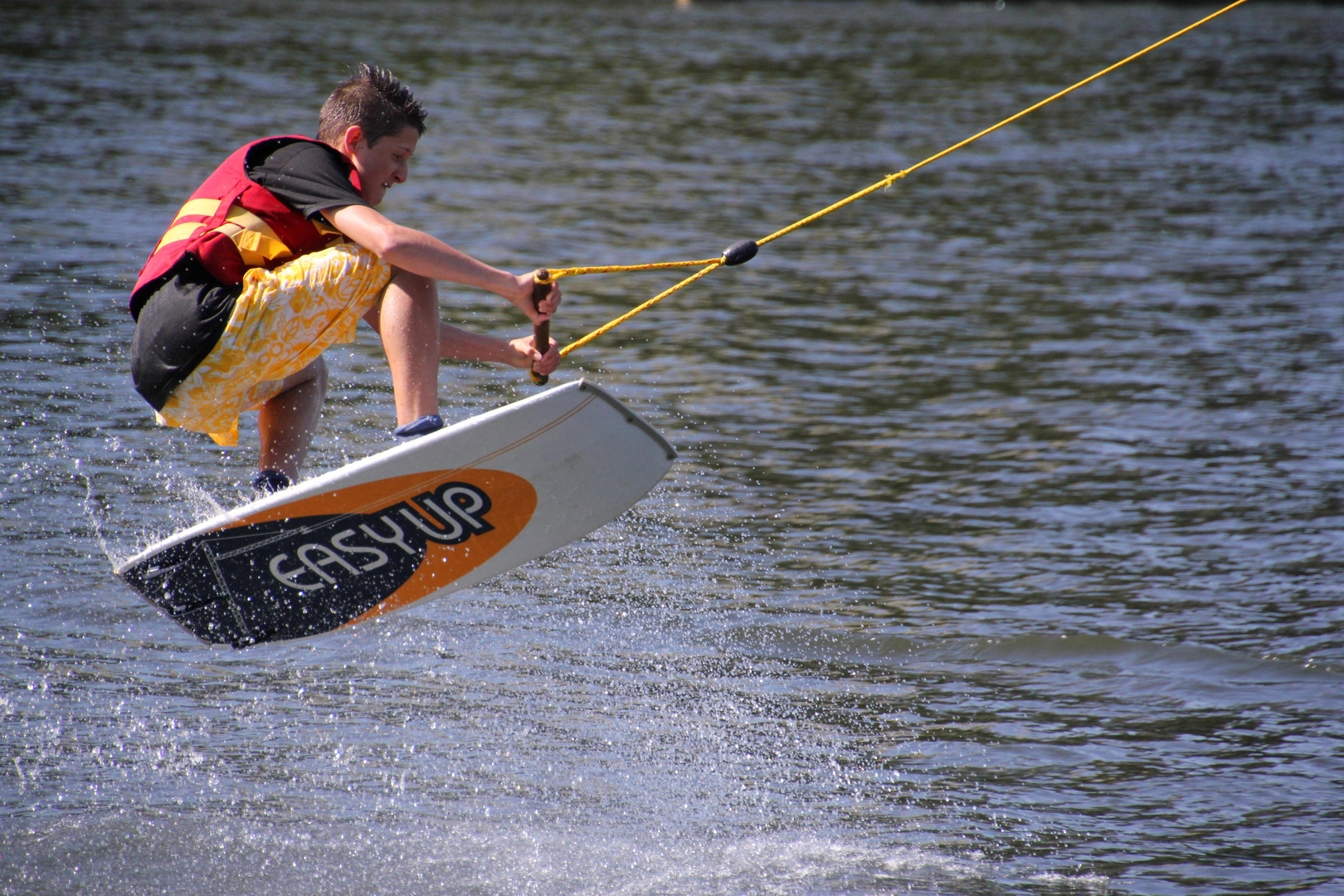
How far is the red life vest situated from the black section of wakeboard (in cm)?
73

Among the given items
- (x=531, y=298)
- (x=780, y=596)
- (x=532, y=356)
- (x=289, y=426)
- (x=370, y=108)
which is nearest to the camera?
(x=531, y=298)

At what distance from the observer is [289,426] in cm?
448

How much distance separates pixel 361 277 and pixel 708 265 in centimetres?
131

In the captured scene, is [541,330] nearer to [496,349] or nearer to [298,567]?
[496,349]

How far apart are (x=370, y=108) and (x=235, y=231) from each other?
528 millimetres

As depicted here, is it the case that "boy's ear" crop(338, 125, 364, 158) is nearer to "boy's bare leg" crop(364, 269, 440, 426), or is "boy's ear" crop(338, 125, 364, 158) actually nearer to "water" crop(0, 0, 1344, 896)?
"boy's bare leg" crop(364, 269, 440, 426)

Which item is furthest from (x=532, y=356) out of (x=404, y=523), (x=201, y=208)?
(x=201, y=208)

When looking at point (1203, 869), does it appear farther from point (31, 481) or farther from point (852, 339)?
point (852, 339)

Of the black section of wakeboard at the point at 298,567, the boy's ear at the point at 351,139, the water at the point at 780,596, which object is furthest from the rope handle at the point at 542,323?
Answer: the water at the point at 780,596

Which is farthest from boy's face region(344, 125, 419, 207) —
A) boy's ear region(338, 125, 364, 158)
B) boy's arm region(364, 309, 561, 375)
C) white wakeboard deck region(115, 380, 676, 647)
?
white wakeboard deck region(115, 380, 676, 647)

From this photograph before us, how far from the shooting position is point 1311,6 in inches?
1806

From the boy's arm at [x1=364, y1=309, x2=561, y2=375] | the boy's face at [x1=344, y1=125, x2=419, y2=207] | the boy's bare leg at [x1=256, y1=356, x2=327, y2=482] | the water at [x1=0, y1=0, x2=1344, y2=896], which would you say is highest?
the boy's face at [x1=344, y1=125, x2=419, y2=207]

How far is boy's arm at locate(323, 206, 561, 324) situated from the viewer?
3.83 meters

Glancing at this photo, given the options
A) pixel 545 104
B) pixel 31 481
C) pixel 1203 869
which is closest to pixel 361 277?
pixel 31 481
